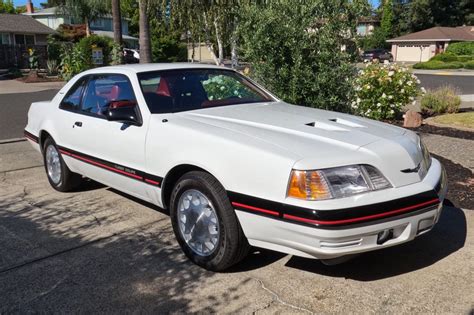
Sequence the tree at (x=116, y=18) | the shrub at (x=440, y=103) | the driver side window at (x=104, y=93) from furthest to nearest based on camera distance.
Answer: the tree at (x=116, y=18) → the shrub at (x=440, y=103) → the driver side window at (x=104, y=93)

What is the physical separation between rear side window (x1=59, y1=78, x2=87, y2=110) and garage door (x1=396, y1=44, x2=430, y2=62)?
56891mm

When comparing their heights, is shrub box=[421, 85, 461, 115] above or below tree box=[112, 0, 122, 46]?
below

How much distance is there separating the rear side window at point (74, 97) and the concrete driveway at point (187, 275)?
1.28 m

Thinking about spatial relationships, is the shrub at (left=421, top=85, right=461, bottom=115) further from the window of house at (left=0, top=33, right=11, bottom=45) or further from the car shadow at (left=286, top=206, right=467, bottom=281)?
the window of house at (left=0, top=33, right=11, bottom=45)

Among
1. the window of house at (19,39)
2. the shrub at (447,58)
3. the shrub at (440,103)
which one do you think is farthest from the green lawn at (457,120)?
the window of house at (19,39)

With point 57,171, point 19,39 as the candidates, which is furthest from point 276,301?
point 19,39

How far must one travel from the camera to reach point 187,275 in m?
3.79

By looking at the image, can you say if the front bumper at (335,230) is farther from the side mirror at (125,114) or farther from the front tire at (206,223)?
the side mirror at (125,114)

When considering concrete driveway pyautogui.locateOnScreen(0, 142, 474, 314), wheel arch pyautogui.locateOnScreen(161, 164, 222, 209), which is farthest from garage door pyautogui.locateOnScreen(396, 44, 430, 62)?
wheel arch pyautogui.locateOnScreen(161, 164, 222, 209)

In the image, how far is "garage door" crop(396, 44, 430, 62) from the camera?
56.8 m

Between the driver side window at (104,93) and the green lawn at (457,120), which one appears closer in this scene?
the driver side window at (104,93)

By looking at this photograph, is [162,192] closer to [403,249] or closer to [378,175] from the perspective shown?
[378,175]

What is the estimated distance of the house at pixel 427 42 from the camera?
54938 millimetres

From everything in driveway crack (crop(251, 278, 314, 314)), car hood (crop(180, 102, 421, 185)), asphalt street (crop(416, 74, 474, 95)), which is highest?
car hood (crop(180, 102, 421, 185))
